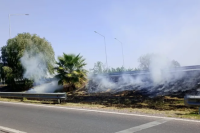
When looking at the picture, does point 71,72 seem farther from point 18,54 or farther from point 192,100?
point 192,100

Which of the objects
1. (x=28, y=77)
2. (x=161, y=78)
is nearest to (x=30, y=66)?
(x=28, y=77)

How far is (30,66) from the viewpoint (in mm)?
25266

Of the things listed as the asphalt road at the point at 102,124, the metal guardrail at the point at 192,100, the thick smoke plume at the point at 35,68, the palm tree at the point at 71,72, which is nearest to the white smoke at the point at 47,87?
the thick smoke plume at the point at 35,68

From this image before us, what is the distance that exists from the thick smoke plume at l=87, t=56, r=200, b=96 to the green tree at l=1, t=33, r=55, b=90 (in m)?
9.40

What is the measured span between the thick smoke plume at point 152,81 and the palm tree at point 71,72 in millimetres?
1292

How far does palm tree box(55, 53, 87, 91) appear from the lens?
1845 cm

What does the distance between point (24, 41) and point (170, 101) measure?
20961 millimetres

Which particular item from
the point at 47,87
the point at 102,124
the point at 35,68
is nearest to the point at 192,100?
the point at 102,124

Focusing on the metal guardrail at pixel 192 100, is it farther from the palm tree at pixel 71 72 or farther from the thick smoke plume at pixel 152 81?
the palm tree at pixel 71 72

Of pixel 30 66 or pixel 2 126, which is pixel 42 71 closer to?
pixel 30 66

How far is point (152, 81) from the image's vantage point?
50.6ft

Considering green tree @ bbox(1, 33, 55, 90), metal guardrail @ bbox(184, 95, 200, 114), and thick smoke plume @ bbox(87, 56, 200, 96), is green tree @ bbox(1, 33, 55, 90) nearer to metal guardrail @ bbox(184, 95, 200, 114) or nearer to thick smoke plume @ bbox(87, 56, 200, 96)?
thick smoke plume @ bbox(87, 56, 200, 96)

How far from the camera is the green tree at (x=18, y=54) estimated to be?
25.7 m

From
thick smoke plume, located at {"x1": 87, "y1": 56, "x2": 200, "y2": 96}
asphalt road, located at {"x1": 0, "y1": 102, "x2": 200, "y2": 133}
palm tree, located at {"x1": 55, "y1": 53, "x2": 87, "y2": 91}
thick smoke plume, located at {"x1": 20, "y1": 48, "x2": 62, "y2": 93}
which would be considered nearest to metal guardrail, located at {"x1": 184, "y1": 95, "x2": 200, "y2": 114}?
asphalt road, located at {"x1": 0, "y1": 102, "x2": 200, "y2": 133}
